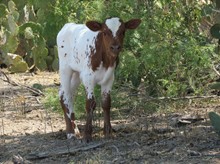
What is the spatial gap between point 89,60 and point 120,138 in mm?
1040

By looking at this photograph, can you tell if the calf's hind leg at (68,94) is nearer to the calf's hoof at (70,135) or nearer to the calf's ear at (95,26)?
the calf's hoof at (70,135)

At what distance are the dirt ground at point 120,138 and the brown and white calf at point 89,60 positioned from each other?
34cm

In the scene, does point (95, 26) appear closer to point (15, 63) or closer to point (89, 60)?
point (89, 60)

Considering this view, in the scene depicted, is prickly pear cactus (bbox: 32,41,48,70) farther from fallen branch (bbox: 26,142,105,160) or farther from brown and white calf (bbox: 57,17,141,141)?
fallen branch (bbox: 26,142,105,160)

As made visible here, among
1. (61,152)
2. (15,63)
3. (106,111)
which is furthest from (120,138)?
(15,63)

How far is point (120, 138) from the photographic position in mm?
8125

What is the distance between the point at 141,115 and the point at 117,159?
7.95 ft

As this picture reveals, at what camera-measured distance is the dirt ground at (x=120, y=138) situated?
7211 millimetres

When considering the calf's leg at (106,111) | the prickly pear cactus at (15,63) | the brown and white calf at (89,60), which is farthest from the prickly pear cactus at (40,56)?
the calf's leg at (106,111)

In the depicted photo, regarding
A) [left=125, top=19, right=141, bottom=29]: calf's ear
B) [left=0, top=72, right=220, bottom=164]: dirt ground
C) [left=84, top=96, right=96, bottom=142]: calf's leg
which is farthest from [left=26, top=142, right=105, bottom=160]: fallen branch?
[left=125, top=19, right=141, bottom=29]: calf's ear

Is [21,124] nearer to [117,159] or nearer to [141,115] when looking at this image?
[141,115]

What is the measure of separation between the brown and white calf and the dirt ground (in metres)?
0.34

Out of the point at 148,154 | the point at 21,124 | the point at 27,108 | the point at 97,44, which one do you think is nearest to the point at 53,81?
the point at 27,108

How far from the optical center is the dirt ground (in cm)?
721
